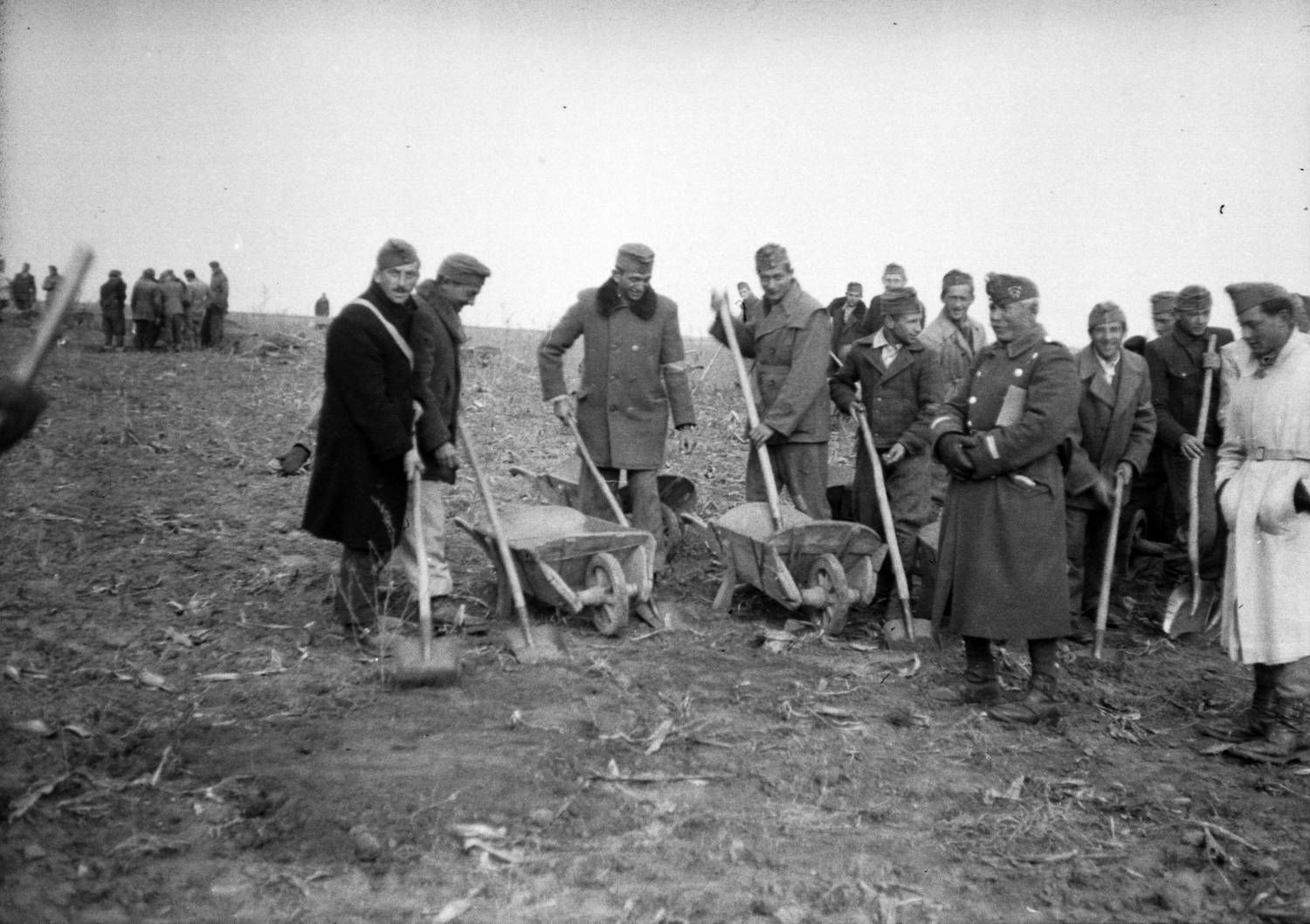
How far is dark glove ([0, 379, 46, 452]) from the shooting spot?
2947mm

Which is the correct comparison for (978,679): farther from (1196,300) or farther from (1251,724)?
(1196,300)

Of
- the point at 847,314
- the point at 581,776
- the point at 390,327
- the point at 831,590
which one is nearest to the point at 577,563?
the point at 831,590

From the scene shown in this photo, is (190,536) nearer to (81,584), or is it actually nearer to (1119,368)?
(81,584)

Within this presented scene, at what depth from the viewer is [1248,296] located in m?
4.46

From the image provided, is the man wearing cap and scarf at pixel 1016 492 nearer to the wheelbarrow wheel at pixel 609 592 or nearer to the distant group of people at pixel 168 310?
the wheelbarrow wheel at pixel 609 592

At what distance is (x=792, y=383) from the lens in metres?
6.26

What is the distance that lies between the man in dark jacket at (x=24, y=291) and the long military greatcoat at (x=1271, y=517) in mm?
23664

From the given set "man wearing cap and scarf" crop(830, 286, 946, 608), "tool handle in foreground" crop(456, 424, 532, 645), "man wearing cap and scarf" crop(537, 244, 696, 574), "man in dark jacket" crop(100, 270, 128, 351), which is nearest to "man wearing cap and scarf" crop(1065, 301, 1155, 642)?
"man wearing cap and scarf" crop(830, 286, 946, 608)

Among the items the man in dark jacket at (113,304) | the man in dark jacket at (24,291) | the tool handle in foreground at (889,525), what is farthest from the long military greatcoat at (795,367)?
the man in dark jacket at (24,291)

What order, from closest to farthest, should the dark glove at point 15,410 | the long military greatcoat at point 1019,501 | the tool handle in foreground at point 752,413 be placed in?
the dark glove at point 15,410 → the long military greatcoat at point 1019,501 → the tool handle in foreground at point 752,413

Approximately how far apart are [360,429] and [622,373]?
1.76 meters

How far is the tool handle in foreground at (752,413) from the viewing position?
5.96 m

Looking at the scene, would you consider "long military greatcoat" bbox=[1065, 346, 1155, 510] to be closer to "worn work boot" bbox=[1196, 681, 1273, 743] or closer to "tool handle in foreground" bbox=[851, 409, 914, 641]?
"tool handle in foreground" bbox=[851, 409, 914, 641]

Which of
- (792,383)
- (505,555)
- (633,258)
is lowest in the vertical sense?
(505,555)
